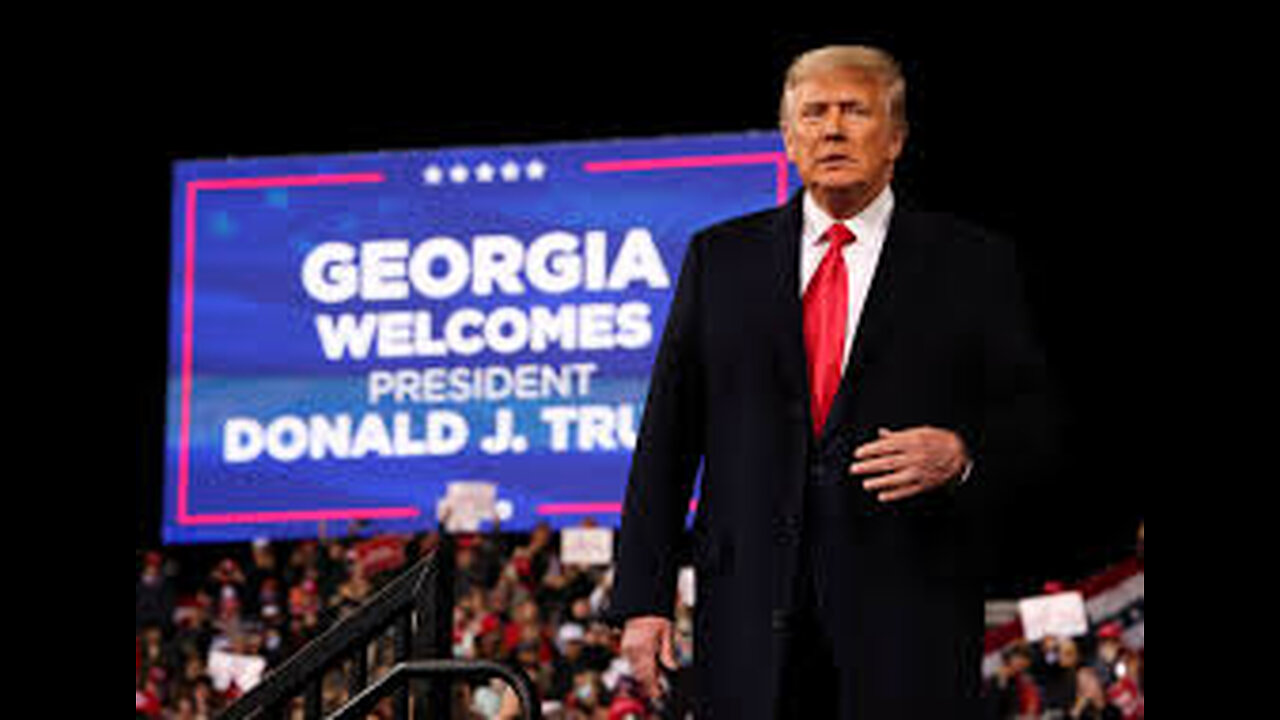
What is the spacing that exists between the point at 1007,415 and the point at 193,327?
9705mm

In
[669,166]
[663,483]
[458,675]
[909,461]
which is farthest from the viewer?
[669,166]

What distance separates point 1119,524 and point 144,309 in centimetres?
661

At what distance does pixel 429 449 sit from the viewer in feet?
36.4

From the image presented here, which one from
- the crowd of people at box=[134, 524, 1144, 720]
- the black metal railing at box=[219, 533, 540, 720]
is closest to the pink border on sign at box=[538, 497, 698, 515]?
the crowd of people at box=[134, 524, 1144, 720]

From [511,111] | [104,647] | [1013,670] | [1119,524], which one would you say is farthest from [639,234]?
[1119,524]

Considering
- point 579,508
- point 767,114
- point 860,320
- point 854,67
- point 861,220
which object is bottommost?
point 579,508

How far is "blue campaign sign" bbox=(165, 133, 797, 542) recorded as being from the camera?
35.4ft

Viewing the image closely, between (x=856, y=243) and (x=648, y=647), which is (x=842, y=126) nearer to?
(x=856, y=243)

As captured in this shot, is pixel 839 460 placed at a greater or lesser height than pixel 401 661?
greater

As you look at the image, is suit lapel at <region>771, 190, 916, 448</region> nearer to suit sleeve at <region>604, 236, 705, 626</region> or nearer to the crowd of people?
suit sleeve at <region>604, 236, 705, 626</region>

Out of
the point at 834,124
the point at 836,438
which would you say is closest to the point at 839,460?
the point at 836,438

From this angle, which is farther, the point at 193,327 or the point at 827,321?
the point at 193,327

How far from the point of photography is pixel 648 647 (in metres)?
2.28

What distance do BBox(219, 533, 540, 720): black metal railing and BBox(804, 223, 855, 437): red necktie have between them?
1.99 ft
